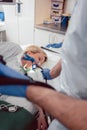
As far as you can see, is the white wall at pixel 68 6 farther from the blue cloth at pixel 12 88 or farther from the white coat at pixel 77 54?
the blue cloth at pixel 12 88

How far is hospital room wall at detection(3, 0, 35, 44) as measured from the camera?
9.71 ft

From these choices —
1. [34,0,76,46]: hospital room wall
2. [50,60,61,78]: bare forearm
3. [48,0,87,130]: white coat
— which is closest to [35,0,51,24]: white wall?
[34,0,76,46]: hospital room wall

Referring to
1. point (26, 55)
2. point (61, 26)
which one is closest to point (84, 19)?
point (26, 55)

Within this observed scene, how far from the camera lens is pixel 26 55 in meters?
1.61

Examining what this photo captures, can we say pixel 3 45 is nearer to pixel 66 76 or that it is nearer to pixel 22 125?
pixel 22 125

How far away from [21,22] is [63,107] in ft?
9.11

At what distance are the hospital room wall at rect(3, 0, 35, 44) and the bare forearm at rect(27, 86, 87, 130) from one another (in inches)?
100

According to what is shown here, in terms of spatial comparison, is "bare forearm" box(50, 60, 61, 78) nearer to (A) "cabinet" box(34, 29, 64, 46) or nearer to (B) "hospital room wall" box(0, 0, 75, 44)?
(A) "cabinet" box(34, 29, 64, 46)

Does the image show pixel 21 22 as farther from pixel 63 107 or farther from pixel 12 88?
pixel 63 107

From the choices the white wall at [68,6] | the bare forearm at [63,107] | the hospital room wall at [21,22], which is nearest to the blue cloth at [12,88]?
the bare forearm at [63,107]

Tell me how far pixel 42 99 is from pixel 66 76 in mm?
207

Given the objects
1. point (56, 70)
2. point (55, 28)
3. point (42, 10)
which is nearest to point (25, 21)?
Answer: point (42, 10)

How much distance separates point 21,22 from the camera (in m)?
3.12

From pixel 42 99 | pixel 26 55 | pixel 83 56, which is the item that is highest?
pixel 83 56
